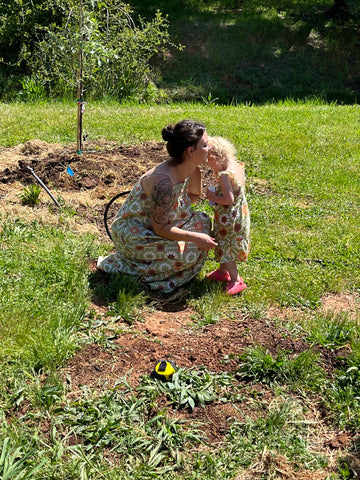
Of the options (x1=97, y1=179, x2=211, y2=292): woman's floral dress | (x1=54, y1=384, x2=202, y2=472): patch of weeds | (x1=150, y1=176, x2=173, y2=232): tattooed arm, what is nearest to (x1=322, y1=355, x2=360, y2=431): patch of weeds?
(x1=54, y1=384, x2=202, y2=472): patch of weeds

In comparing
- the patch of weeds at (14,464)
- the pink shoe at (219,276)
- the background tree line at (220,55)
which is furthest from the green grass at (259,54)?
the patch of weeds at (14,464)

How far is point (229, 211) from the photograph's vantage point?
4238 mm

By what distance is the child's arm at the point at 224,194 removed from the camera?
4.09m

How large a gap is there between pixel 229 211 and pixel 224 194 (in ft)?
0.60

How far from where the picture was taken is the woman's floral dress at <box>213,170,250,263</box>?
425 centimetres

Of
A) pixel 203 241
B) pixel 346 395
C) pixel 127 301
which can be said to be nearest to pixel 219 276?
pixel 203 241

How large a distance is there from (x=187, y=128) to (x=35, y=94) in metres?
8.29

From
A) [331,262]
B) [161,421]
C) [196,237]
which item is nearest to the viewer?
[161,421]

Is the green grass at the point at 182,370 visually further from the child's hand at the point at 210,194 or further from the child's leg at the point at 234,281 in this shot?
the child's hand at the point at 210,194

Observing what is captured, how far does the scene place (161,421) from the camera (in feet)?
9.61

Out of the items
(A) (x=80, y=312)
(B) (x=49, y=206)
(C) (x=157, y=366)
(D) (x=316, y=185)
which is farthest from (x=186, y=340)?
(D) (x=316, y=185)

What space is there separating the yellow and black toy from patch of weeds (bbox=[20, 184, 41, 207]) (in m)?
2.96

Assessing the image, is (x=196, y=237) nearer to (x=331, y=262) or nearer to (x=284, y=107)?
(x=331, y=262)

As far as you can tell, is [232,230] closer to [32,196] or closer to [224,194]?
[224,194]
